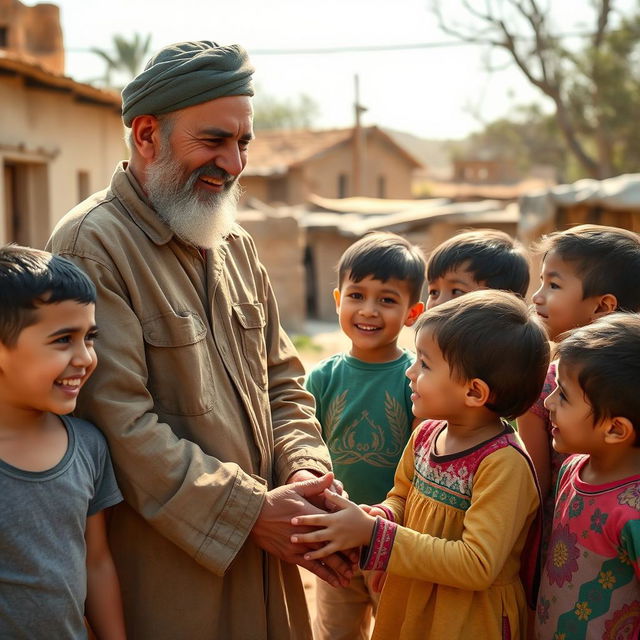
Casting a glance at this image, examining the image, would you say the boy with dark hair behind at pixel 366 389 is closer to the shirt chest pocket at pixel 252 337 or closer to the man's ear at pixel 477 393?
the shirt chest pocket at pixel 252 337

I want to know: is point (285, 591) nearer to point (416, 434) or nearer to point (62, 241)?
point (416, 434)

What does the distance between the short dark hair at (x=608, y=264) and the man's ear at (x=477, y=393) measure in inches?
27.7

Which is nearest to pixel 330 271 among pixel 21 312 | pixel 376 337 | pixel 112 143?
pixel 112 143

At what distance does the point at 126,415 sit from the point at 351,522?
2.26 feet

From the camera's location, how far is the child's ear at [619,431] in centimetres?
209

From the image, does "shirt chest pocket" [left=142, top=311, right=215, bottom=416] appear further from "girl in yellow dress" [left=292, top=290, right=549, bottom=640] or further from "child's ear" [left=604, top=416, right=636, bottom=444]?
"child's ear" [left=604, top=416, right=636, bottom=444]

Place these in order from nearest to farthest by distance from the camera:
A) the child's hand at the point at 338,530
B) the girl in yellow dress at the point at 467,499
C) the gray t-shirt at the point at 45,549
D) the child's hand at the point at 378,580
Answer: the gray t-shirt at the point at 45,549
the girl in yellow dress at the point at 467,499
the child's hand at the point at 338,530
the child's hand at the point at 378,580

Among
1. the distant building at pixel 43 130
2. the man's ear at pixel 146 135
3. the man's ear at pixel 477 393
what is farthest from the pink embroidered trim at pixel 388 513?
the distant building at pixel 43 130

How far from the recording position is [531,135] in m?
40.3

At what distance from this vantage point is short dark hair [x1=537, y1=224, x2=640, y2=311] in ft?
9.02

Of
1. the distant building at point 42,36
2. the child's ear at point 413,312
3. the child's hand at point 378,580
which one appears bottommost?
the child's hand at point 378,580

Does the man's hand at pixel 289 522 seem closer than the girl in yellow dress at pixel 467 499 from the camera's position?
No

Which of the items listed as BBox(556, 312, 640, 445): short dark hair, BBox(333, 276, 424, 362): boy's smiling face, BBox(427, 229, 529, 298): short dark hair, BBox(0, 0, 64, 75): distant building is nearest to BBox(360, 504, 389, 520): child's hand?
BBox(556, 312, 640, 445): short dark hair

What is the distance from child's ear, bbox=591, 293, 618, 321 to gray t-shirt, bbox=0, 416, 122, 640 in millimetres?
1696
